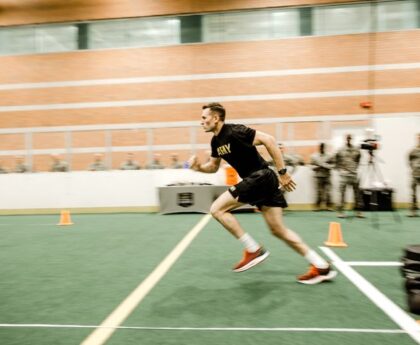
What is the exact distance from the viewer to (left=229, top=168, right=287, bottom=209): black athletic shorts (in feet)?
13.5

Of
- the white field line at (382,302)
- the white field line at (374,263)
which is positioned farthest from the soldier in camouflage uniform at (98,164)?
the white field line at (374,263)

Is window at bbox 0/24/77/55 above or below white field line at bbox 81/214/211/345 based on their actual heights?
above

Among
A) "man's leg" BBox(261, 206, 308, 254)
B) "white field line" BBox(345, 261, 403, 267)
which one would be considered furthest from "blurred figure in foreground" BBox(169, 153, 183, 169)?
"man's leg" BBox(261, 206, 308, 254)

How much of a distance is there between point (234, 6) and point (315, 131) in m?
6.78

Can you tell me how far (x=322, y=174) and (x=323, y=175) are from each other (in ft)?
0.14

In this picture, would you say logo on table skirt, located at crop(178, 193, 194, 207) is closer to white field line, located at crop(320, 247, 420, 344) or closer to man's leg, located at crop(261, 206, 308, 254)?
white field line, located at crop(320, 247, 420, 344)

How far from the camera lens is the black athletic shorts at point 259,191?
411 cm

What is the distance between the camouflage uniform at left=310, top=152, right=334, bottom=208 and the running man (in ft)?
24.4

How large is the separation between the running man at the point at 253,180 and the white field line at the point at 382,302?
0.36m

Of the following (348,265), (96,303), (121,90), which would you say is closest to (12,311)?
(96,303)

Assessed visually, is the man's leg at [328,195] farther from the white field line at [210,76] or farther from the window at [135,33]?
the window at [135,33]

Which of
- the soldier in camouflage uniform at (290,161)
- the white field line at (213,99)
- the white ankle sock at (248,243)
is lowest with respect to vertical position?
the white ankle sock at (248,243)

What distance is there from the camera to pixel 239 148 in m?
4.13

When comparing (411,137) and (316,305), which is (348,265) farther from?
(411,137)
